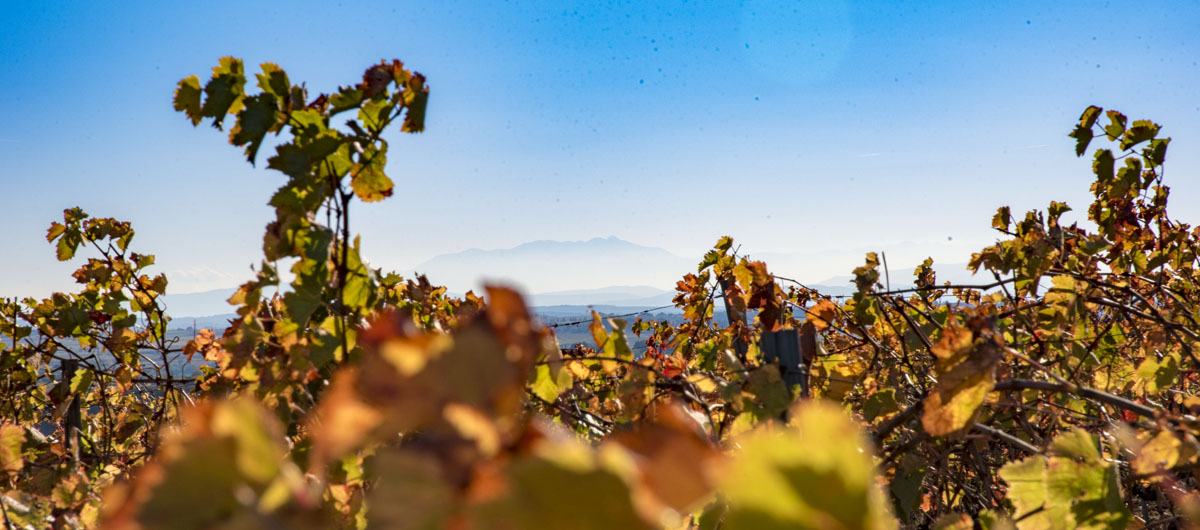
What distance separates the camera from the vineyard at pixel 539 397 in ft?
1.35

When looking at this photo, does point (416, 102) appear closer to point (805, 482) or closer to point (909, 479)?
point (805, 482)

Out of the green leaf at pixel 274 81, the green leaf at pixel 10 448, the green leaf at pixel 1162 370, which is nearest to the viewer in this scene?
the green leaf at pixel 274 81

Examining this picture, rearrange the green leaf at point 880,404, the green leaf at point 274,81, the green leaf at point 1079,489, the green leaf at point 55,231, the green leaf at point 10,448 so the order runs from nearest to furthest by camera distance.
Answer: the green leaf at point 1079,489 → the green leaf at point 274,81 → the green leaf at point 10,448 → the green leaf at point 880,404 → the green leaf at point 55,231

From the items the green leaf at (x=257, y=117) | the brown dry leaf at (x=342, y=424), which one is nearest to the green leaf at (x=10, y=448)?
the green leaf at (x=257, y=117)

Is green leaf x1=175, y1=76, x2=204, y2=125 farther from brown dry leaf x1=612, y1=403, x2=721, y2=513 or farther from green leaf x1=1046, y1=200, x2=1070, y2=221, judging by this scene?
green leaf x1=1046, y1=200, x2=1070, y2=221

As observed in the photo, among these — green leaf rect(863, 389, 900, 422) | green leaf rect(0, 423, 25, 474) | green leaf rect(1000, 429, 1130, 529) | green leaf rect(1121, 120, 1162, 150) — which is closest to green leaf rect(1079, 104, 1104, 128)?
green leaf rect(1121, 120, 1162, 150)

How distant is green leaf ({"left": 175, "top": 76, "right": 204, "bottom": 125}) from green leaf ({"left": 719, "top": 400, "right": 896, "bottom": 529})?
5.38 ft

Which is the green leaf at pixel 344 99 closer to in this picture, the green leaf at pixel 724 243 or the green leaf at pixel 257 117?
the green leaf at pixel 257 117

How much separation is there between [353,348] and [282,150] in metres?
0.47

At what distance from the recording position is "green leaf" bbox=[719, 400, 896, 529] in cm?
38

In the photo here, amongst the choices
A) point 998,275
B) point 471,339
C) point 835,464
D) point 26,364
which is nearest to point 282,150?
point 471,339

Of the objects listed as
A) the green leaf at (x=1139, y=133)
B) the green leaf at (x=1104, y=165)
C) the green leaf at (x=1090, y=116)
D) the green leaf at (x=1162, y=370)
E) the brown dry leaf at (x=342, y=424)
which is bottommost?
the green leaf at (x=1162, y=370)

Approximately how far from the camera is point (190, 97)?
1593mm

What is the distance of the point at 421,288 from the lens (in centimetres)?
332
